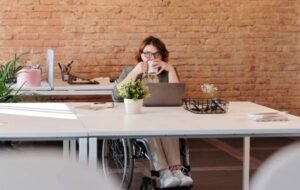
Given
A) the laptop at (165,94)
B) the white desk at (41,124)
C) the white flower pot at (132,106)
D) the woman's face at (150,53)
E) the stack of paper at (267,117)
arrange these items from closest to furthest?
the white desk at (41,124), the stack of paper at (267,117), the white flower pot at (132,106), the laptop at (165,94), the woman's face at (150,53)

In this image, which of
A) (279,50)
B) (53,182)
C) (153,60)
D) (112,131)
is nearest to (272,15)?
(279,50)

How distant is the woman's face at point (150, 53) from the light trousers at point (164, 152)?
0.74 m

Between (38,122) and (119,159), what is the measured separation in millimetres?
1246

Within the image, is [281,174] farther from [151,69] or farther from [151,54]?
[151,54]

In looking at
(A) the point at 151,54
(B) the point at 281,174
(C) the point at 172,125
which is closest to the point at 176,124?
(C) the point at 172,125

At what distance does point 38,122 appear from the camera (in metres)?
3.17

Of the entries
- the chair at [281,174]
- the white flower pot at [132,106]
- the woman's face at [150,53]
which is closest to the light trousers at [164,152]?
the white flower pot at [132,106]

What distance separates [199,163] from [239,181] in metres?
0.71

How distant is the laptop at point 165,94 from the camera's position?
3.77 m

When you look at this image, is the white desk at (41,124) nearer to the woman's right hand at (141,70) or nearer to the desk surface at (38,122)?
the desk surface at (38,122)

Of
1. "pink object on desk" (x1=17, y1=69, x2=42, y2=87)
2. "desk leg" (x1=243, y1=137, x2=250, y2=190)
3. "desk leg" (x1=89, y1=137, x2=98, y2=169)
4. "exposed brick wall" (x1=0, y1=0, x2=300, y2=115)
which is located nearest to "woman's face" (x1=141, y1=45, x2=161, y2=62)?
"desk leg" (x1=243, y1=137, x2=250, y2=190)

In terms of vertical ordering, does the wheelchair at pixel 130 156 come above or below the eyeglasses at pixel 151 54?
below

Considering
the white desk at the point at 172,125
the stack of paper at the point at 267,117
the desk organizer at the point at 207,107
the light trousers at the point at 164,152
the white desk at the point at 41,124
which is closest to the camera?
the white desk at the point at 41,124

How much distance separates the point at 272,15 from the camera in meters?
6.71
